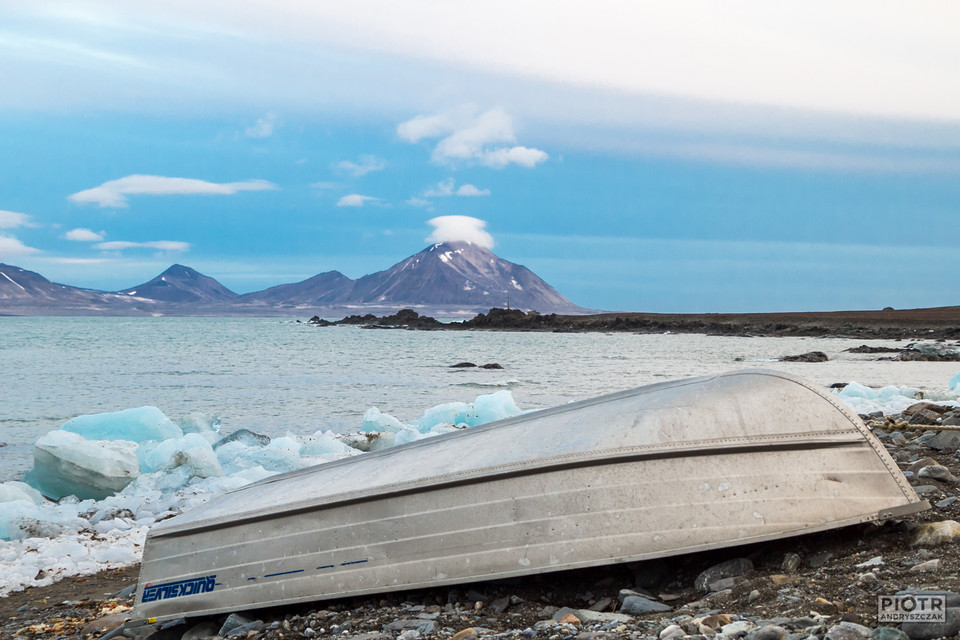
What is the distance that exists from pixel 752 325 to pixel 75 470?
2390 inches

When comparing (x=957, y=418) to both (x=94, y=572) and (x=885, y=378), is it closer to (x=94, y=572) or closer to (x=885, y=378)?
(x=94, y=572)

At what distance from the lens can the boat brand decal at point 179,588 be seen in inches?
140

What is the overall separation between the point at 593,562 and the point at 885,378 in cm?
1619

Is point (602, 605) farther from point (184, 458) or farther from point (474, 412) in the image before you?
point (474, 412)

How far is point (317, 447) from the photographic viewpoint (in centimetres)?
784

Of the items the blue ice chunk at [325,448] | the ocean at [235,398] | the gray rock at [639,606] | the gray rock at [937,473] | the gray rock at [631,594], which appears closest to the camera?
the gray rock at [639,606]

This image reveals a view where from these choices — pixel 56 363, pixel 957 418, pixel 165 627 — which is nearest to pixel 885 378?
pixel 957 418

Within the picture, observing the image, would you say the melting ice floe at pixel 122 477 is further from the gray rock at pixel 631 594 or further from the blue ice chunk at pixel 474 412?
the gray rock at pixel 631 594

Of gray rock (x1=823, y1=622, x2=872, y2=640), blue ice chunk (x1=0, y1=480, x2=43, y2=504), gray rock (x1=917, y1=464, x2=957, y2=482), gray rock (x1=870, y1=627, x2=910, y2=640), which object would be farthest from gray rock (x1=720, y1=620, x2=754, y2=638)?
blue ice chunk (x1=0, y1=480, x2=43, y2=504)

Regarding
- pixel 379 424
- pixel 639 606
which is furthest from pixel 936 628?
pixel 379 424

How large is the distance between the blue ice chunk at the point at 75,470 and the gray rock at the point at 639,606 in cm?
537

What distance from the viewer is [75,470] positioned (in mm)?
6609

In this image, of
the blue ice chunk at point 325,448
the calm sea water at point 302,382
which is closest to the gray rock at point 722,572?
the blue ice chunk at point 325,448

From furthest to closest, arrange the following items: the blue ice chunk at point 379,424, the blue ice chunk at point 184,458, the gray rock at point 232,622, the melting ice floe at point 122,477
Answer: the blue ice chunk at point 379,424, the blue ice chunk at point 184,458, the melting ice floe at point 122,477, the gray rock at point 232,622
